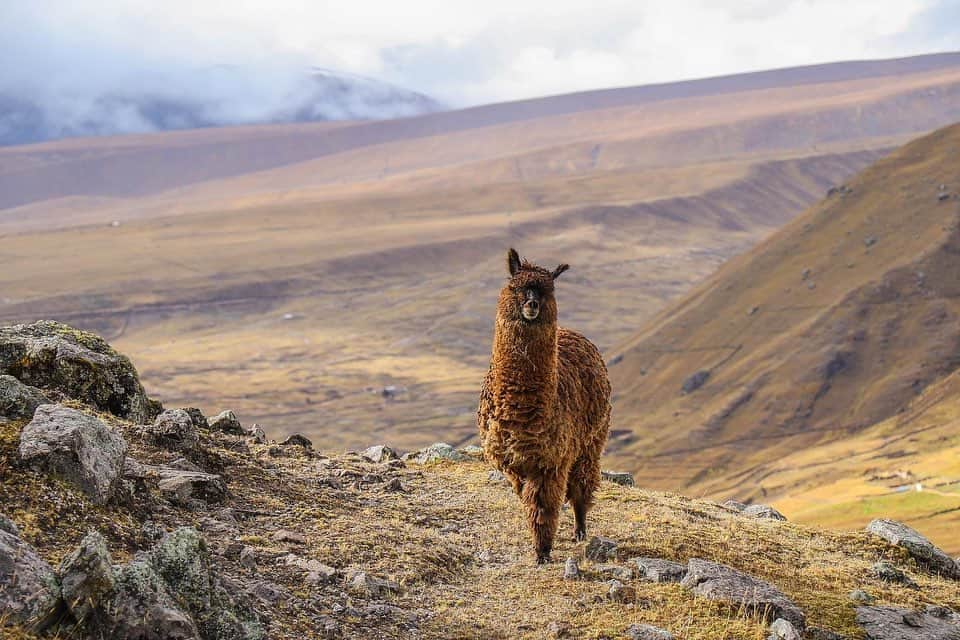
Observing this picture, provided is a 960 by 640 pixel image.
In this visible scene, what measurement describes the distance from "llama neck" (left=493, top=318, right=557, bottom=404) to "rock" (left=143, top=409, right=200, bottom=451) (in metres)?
4.33

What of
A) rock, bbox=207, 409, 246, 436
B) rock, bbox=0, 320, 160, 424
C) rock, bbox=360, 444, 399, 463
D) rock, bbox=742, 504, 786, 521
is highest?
rock, bbox=0, 320, 160, 424

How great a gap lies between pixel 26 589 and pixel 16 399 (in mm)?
4414

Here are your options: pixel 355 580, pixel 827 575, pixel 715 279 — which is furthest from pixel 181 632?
pixel 715 279

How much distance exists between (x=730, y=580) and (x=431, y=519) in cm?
435

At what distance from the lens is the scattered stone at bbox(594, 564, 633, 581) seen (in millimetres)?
12969

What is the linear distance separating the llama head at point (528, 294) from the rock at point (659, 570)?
133 inches

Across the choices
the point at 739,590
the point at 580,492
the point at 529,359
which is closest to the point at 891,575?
the point at 739,590

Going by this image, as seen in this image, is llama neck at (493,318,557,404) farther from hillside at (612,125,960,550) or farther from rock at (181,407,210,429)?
hillside at (612,125,960,550)

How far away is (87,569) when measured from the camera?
817 cm

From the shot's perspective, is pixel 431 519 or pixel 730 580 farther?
pixel 431 519

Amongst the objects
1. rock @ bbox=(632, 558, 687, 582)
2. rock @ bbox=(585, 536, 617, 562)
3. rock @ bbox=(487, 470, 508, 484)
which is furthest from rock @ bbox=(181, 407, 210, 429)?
rock @ bbox=(632, 558, 687, 582)

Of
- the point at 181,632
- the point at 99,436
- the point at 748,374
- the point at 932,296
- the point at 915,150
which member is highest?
the point at 915,150

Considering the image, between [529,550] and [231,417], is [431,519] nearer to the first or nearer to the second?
[529,550]

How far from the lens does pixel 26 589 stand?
815 cm
